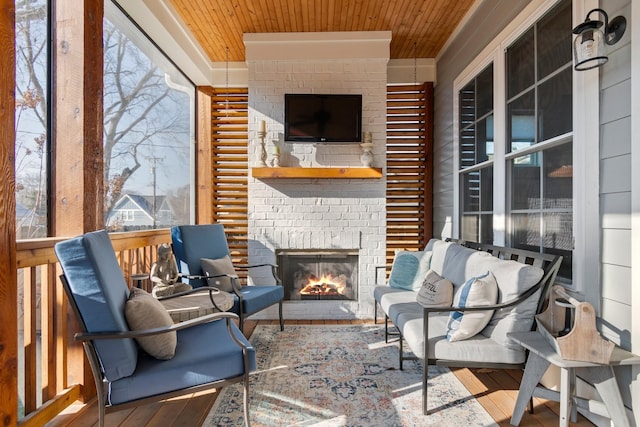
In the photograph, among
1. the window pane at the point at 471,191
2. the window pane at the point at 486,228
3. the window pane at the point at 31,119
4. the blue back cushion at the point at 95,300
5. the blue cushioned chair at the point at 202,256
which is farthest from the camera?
the window pane at the point at 471,191

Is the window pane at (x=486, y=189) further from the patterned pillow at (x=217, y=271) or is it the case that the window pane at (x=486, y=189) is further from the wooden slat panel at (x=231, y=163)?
the wooden slat panel at (x=231, y=163)

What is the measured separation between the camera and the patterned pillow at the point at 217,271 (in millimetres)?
3174

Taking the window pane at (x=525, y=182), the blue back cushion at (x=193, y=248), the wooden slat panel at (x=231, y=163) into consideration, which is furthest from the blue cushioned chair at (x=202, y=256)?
the window pane at (x=525, y=182)

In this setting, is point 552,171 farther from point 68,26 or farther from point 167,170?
point 167,170

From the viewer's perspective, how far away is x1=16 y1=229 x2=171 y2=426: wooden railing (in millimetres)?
1834

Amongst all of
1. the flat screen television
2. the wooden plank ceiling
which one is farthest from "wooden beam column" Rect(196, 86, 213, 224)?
the flat screen television

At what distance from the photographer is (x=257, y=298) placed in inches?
118

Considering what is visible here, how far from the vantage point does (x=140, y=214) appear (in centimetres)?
323

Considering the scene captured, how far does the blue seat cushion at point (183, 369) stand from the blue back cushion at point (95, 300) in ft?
0.19

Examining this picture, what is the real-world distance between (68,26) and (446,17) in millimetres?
3216

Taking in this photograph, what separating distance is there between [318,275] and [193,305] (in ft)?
5.94

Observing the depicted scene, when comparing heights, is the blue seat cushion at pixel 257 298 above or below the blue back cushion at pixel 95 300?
below

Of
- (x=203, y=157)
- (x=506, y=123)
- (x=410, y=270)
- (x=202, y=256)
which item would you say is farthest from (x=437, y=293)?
(x=203, y=157)

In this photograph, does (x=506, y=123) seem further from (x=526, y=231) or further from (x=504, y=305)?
(x=504, y=305)
